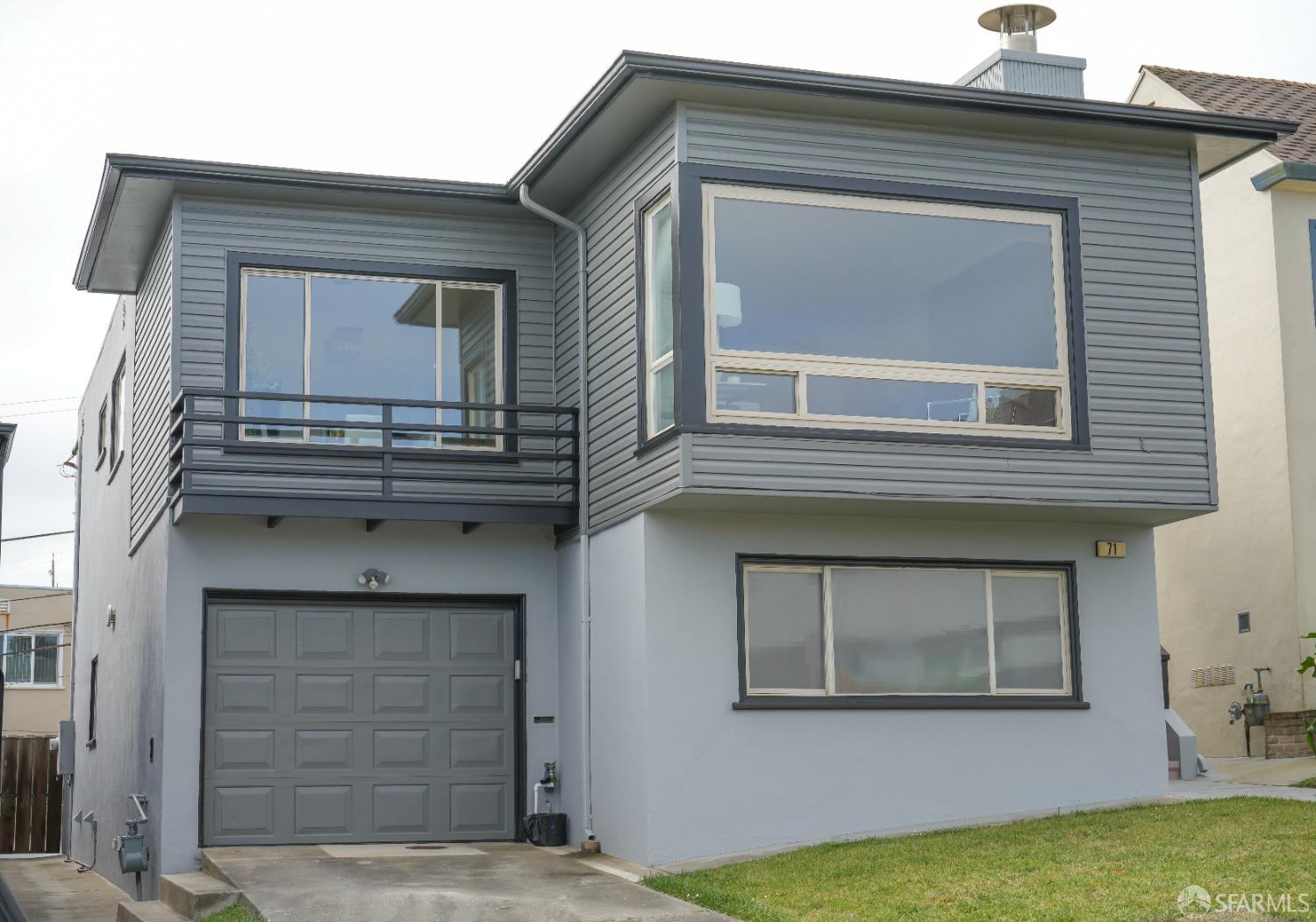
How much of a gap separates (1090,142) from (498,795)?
7.48m

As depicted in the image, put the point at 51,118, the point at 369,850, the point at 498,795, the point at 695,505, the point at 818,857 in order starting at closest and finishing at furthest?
the point at 818,857, the point at 695,505, the point at 369,850, the point at 498,795, the point at 51,118

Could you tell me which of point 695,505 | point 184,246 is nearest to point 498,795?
point 695,505

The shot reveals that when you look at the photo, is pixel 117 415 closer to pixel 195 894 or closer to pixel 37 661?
pixel 195 894

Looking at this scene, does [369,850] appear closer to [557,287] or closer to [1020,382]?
[557,287]

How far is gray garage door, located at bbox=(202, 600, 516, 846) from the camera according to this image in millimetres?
13180

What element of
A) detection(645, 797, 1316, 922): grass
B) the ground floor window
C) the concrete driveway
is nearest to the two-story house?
the concrete driveway

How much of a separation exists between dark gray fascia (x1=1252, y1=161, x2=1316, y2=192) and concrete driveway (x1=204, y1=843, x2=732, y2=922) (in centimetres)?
1047

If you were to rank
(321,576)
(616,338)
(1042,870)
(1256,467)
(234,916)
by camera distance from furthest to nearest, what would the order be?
(1256,467)
(321,576)
(616,338)
(234,916)
(1042,870)

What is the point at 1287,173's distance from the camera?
16.8 m

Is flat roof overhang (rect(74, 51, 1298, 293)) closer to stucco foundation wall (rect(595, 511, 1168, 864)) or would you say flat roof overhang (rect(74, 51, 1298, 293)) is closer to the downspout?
the downspout

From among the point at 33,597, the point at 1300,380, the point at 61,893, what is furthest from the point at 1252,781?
the point at 33,597

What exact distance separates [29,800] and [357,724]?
47.0ft

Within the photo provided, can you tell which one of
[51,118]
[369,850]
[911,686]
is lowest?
[369,850]

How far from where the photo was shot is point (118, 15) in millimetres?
14641
